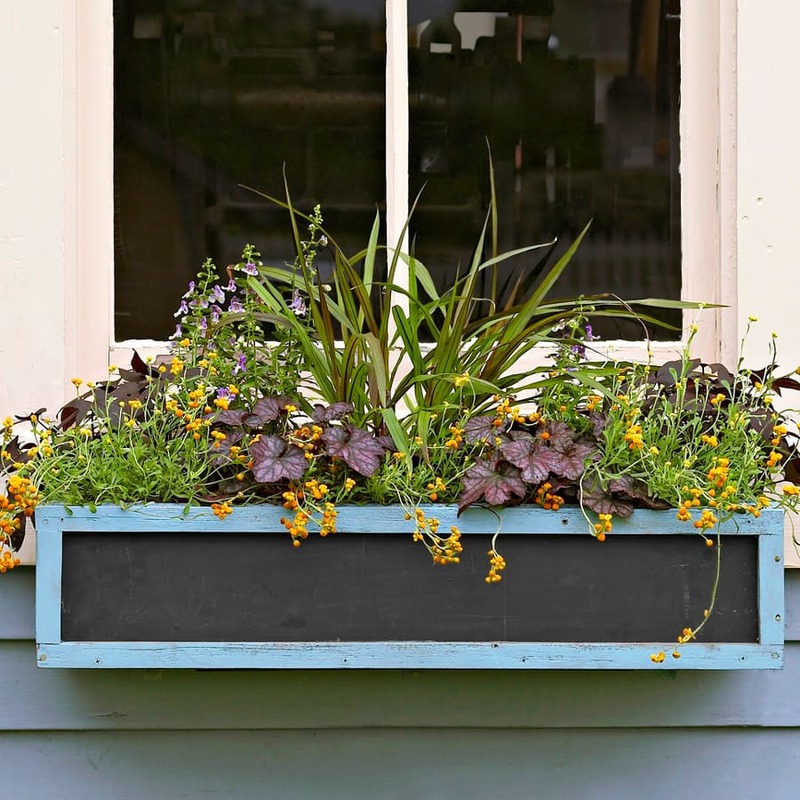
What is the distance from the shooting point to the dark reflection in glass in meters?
1.88

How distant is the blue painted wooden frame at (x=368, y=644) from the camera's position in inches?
53.0

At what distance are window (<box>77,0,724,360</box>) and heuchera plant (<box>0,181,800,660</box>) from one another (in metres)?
0.33

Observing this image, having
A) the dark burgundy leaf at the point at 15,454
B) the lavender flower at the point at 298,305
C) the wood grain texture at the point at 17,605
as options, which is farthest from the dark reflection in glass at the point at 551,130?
the wood grain texture at the point at 17,605

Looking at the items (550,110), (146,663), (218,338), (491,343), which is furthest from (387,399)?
(550,110)

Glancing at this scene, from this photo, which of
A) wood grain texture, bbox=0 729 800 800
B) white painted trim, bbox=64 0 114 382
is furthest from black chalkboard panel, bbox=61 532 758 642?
white painted trim, bbox=64 0 114 382

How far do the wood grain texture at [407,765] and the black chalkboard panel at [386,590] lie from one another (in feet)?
1.14

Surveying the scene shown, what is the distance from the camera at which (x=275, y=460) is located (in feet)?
4.44

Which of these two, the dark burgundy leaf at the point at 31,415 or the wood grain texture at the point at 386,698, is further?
the wood grain texture at the point at 386,698

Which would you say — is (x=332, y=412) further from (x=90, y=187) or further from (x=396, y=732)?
(x=90, y=187)

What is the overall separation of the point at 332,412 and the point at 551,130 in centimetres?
83

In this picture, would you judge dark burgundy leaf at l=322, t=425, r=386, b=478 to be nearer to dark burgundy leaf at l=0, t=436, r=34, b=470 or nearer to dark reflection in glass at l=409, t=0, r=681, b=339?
dark burgundy leaf at l=0, t=436, r=34, b=470

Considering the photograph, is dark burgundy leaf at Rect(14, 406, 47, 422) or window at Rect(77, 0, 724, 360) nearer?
dark burgundy leaf at Rect(14, 406, 47, 422)

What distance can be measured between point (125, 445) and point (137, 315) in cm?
45

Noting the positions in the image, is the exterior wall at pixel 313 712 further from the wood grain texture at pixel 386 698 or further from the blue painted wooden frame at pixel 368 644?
the blue painted wooden frame at pixel 368 644
